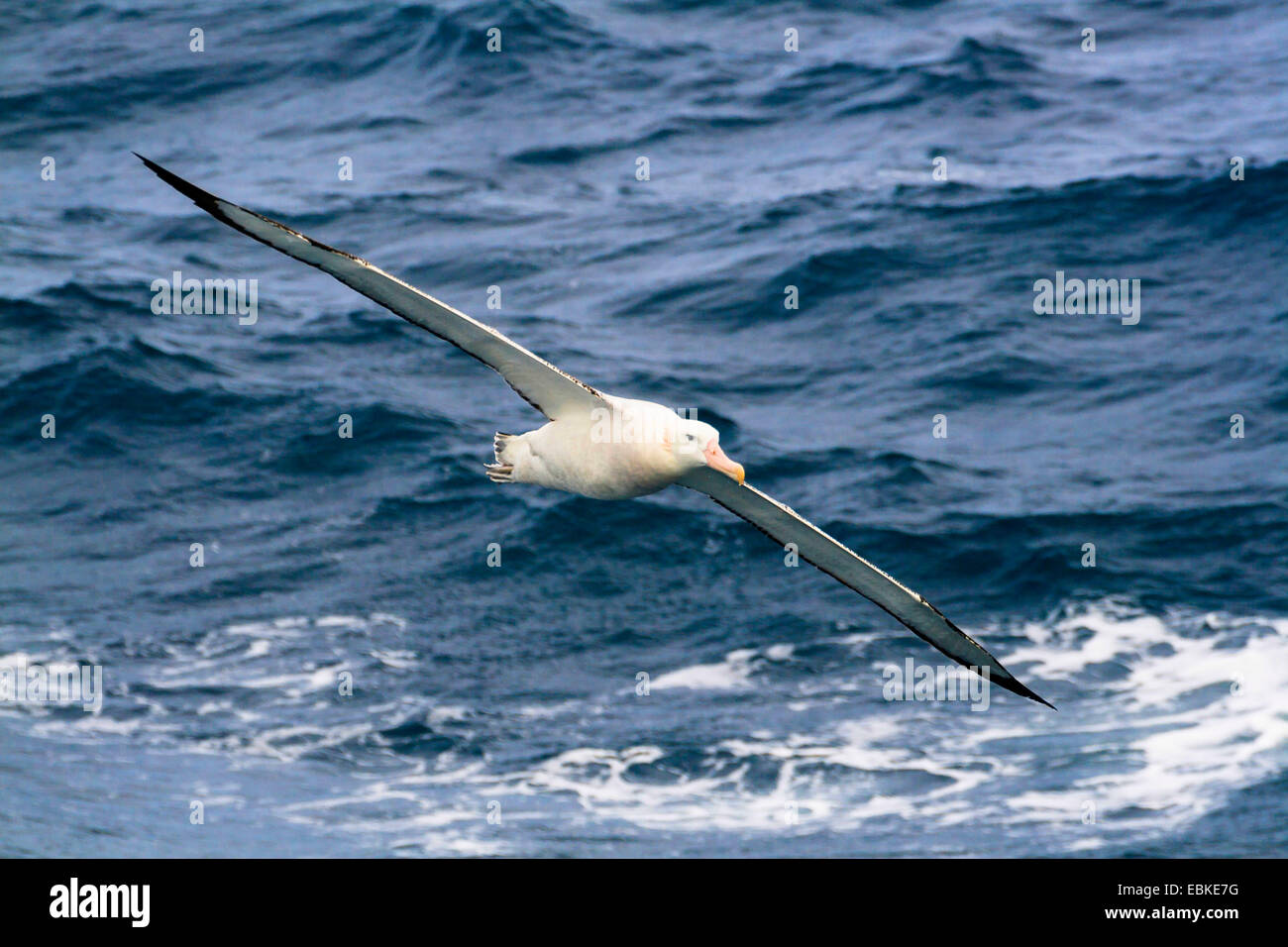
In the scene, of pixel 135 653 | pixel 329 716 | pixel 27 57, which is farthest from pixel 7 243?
pixel 329 716

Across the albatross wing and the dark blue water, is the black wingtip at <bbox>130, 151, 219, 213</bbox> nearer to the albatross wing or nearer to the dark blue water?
the albatross wing

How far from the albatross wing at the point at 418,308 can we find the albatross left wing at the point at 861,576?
1.59 metres

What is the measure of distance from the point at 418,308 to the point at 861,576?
4.59 m

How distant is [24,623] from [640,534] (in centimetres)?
922

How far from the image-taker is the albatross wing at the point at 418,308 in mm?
12492

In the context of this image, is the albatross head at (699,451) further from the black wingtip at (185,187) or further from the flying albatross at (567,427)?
the black wingtip at (185,187)

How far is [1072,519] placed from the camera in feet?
86.9

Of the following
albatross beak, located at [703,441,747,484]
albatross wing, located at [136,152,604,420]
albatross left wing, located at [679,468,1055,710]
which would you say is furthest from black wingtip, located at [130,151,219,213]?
albatross left wing, located at [679,468,1055,710]

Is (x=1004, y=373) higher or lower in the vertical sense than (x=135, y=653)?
higher

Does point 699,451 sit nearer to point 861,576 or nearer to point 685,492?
point 861,576

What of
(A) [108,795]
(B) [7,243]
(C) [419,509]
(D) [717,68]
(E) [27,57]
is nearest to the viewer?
(A) [108,795]

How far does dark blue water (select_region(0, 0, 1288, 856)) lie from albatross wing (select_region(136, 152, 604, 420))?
10.9 metres

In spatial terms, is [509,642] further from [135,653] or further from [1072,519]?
[1072,519]

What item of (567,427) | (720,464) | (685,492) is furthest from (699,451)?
(685,492)
